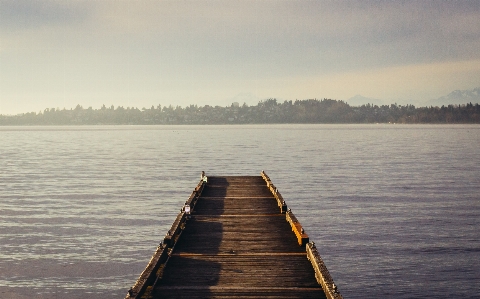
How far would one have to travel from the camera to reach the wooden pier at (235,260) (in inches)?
517

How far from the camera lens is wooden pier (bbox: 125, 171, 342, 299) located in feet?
43.1

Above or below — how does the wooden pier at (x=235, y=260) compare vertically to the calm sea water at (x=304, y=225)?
above

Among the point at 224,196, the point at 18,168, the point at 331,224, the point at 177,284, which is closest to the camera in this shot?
the point at 177,284

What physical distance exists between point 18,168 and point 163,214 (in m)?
43.9

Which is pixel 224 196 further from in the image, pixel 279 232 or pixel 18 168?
pixel 18 168

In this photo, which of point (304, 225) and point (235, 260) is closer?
point (235, 260)

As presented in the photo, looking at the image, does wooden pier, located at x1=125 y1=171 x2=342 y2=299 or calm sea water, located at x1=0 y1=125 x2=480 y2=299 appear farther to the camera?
calm sea water, located at x1=0 y1=125 x2=480 y2=299

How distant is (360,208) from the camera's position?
37875 millimetres

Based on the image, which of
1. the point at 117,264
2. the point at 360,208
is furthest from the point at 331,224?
the point at 117,264

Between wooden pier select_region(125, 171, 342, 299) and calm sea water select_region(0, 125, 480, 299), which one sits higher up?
wooden pier select_region(125, 171, 342, 299)

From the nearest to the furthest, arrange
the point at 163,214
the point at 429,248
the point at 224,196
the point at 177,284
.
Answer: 1. the point at 177,284
2. the point at 429,248
3. the point at 224,196
4. the point at 163,214

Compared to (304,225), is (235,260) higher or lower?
higher

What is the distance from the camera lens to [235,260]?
1587 cm

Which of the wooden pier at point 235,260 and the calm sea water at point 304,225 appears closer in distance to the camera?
the wooden pier at point 235,260
